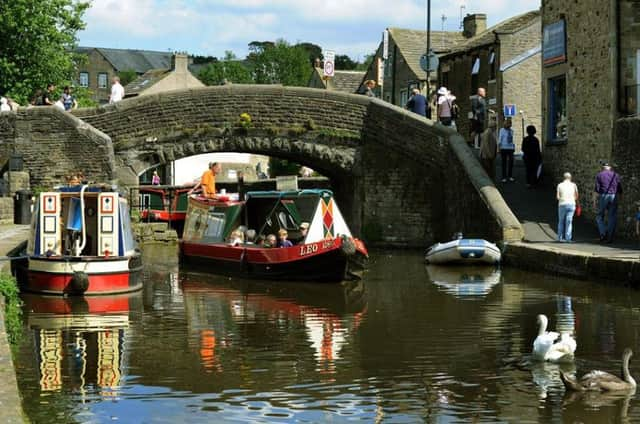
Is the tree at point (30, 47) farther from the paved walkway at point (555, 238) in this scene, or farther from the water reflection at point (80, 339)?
the water reflection at point (80, 339)

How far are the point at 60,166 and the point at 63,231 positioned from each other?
30.1 ft

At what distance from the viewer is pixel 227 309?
1620 centimetres

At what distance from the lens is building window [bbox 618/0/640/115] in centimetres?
2189

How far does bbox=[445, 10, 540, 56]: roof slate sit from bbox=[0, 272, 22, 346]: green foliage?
25804 mm

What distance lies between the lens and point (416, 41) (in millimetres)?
48125

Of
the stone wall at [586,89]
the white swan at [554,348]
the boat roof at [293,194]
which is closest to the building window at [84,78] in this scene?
the stone wall at [586,89]

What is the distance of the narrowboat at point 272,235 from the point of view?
63.0ft

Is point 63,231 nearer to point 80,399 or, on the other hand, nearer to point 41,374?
point 41,374

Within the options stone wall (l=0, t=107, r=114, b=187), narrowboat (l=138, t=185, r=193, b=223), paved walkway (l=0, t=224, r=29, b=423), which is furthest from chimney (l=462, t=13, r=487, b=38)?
paved walkway (l=0, t=224, r=29, b=423)

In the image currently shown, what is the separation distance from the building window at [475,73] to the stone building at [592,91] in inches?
516

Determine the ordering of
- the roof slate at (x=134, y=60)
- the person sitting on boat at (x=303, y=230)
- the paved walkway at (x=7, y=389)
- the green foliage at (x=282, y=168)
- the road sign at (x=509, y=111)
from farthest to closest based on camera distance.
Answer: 1. the roof slate at (x=134, y=60)
2. the green foliage at (x=282, y=168)
3. the road sign at (x=509, y=111)
4. the person sitting on boat at (x=303, y=230)
5. the paved walkway at (x=7, y=389)

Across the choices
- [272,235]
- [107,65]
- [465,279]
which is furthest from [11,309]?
[107,65]

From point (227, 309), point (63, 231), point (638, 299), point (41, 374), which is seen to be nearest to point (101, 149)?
point (63, 231)

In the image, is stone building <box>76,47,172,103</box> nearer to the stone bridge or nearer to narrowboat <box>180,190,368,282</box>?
the stone bridge
